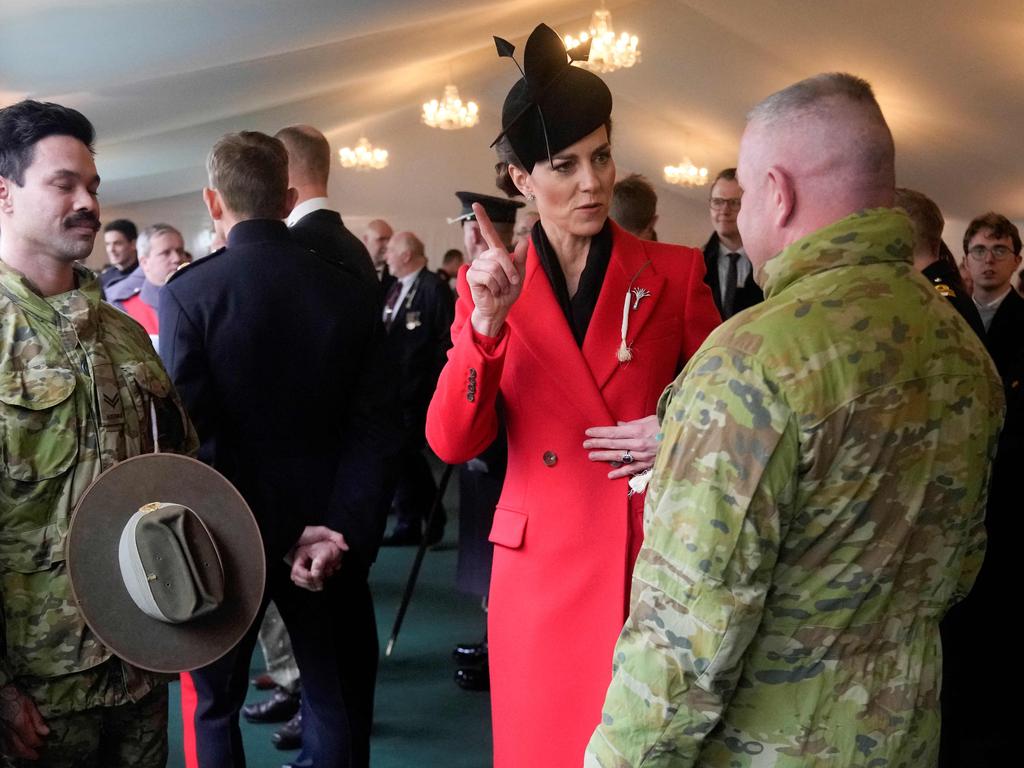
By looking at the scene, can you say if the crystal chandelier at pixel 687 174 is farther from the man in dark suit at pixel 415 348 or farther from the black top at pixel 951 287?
the black top at pixel 951 287

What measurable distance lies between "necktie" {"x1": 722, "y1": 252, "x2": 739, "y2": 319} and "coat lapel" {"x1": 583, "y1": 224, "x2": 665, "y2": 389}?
1.90 metres

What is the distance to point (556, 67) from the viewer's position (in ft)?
5.85

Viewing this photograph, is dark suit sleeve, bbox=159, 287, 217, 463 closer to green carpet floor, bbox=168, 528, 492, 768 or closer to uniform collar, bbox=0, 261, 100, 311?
uniform collar, bbox=0, 261, 100, 311

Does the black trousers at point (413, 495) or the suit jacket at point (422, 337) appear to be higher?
the suit jacket at point (422, 337)

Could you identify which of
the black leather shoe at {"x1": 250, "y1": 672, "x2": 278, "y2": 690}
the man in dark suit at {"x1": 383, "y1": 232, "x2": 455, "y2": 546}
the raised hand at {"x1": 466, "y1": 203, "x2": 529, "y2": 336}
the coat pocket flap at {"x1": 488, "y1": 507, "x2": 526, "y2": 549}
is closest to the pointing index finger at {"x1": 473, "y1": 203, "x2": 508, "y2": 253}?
the raised hand at {"x1": 466, "y1": 203, "x2": 529, "y2": 336}

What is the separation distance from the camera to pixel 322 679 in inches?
98.5

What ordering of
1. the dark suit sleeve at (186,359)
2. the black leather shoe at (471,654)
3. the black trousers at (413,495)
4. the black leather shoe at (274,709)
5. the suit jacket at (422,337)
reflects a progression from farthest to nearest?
the black trousers at (413,495)
the suit jacket at (422,337)
the black leather shoe at (471,654)
the black leather shoe at (274,709)
the dark suit sleeve at (186,359)

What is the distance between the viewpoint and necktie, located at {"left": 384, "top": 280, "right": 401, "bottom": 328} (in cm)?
578

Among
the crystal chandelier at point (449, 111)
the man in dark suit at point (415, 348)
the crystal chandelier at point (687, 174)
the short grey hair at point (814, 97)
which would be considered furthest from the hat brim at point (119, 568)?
the crystal chandelier at point (687, 174)

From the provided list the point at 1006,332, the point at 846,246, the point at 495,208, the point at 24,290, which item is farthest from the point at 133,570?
the point at 1006,332

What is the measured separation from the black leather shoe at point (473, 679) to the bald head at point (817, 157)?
2.83m

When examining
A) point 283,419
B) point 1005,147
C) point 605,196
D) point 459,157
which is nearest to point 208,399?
point 283,419

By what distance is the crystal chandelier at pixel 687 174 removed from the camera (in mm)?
13594

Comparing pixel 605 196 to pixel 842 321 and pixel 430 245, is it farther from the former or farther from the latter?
pixel 430 245
